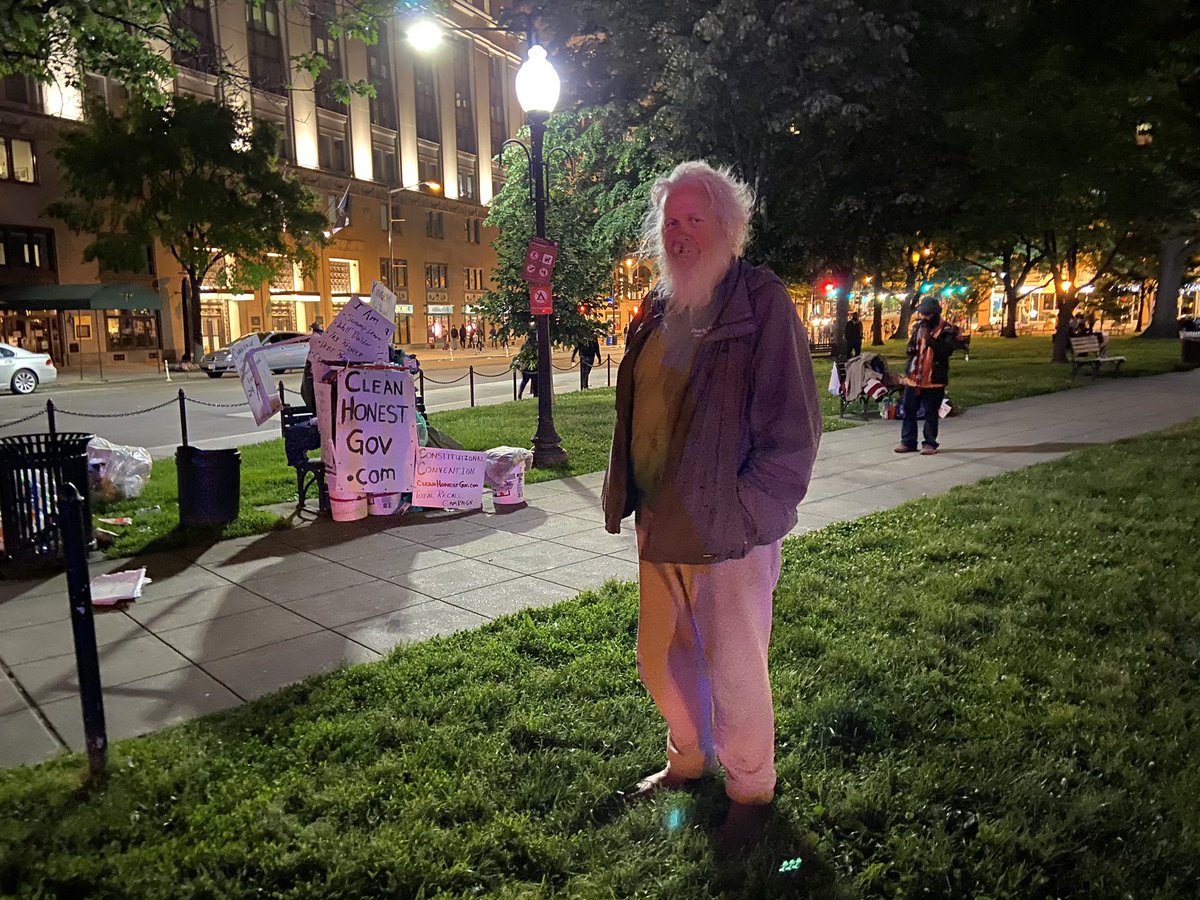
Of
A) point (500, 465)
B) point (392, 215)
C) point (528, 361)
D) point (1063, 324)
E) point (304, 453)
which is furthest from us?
point (392, 215)

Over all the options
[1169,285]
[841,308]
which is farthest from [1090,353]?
[1169,285]

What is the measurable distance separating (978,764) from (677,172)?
253cm

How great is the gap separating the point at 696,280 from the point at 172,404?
19.6m

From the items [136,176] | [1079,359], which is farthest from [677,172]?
[136,176]

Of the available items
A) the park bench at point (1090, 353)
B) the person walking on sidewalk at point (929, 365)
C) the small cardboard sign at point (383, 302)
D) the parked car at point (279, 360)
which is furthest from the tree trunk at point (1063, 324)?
the parked car at point (279, 360)

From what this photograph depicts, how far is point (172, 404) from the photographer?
64.1ft

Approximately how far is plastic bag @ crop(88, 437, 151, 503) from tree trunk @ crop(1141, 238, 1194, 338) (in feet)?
140

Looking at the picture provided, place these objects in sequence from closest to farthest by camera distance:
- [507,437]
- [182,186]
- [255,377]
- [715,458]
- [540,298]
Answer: [715,458], [255,377], [540,298], [507,437], [182,186]

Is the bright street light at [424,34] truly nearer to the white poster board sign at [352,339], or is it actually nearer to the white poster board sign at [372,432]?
the white poster board sign at [352,339]

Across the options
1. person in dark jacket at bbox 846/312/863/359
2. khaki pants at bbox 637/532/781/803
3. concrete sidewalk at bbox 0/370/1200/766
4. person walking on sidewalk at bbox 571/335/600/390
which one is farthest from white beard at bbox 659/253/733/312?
person in dark jacket at bbox 846/312/863/359

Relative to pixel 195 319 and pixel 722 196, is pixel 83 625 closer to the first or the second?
pixel 722 196

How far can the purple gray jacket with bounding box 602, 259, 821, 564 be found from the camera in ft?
8.50

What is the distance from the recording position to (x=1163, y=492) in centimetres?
782

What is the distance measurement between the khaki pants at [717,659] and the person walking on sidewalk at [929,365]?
833cm
